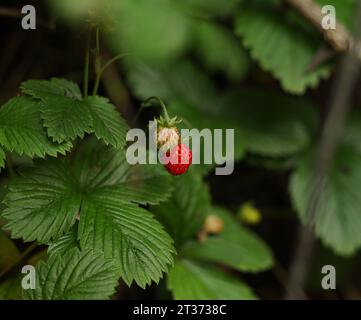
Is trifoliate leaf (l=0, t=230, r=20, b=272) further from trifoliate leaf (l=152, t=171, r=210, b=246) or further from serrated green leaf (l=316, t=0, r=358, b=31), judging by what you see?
serrated green leaf (l=316, t=0, r=358, b=31)

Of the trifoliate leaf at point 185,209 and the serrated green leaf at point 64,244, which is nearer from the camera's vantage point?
the serrated green leaf at point 64,244

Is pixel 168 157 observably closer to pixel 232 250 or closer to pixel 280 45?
pixel 232 250

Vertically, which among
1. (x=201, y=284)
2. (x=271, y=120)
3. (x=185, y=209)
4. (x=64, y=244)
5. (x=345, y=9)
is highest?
(x=345, y=9)

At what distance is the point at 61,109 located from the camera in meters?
1.35

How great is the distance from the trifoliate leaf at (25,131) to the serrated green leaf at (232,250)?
2.25 feet

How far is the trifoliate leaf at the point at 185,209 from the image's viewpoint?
175 centimetres

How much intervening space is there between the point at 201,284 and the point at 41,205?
1.99 ft

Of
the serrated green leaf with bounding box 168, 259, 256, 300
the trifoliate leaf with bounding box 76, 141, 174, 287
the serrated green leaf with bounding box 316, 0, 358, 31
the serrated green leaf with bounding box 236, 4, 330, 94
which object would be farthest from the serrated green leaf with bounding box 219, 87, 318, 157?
the trifoliate leaf with bounding box 76, 141, 174, 287

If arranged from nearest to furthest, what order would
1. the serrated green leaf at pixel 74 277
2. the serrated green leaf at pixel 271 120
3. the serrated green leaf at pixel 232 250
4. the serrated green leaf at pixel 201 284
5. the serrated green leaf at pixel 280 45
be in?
1. the serrated green leaf at pixel 74 277
2. the serrated green leaf at pixel 201 284
3. the serrated green leaf at pixel 232 250
4. the serrated green leaf at pixel 280 45
5. the serrated green leaf at pixel 271 120

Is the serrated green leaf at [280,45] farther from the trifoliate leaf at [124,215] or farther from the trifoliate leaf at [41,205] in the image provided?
the trifoliate leaf at [41,205]

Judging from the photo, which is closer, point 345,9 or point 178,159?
point 178,159

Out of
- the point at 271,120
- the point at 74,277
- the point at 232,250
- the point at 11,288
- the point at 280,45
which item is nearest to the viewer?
the point at 74,277

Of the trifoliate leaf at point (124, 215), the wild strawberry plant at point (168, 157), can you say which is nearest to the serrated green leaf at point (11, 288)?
the wild strawberry plant at point (168, 157)

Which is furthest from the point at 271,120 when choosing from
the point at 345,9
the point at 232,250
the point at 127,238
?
the point at 127,238
